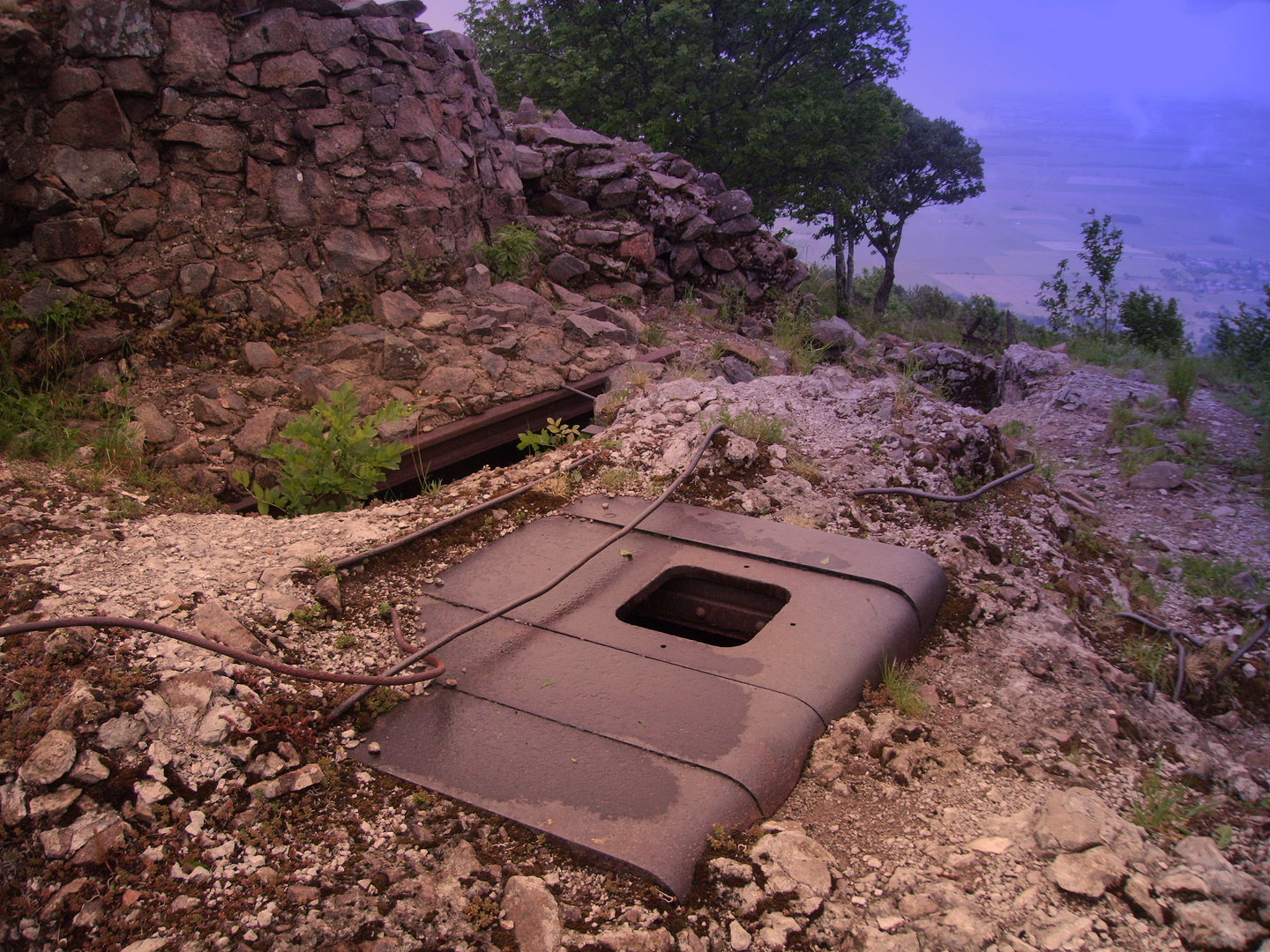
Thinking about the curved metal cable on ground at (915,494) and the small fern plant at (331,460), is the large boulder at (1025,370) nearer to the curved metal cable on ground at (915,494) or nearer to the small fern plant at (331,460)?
the curved metal cable on ground at (915,494)

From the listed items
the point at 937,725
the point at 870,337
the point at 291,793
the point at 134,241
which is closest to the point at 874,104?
the point at 870,337

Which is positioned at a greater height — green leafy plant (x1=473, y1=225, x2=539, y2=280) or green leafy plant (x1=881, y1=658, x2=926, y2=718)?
green leafy plant (x1=473, y1=225, x2=539, y2=280)

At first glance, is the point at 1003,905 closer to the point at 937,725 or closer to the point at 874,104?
the point at 937,725

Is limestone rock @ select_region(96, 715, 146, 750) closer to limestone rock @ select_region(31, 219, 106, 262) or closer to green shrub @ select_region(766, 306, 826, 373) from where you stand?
limestone rock @ select_region(31, 219, 106, 262)

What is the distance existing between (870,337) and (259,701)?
11.3 m

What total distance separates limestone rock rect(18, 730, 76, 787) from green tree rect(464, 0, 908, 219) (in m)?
14.3

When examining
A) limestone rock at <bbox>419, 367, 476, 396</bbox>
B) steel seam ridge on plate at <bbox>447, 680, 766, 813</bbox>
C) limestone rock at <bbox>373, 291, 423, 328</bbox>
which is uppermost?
limestone rock at <bbox>373, 291, 423, 328</bbox>

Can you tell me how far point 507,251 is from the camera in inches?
270

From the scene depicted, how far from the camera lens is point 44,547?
8.85 ft

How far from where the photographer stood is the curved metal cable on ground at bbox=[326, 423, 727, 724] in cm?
222

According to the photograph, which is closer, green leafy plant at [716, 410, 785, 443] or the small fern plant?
the small fern plant

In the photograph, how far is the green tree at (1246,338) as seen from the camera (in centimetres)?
1001

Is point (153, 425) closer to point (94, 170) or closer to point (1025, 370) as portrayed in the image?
point (94, 170)

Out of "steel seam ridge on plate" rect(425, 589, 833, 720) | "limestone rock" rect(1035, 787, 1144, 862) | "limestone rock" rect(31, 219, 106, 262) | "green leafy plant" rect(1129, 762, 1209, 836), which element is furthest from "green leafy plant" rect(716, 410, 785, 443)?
"limestone rock" rect(31, 219, 106, 262)
